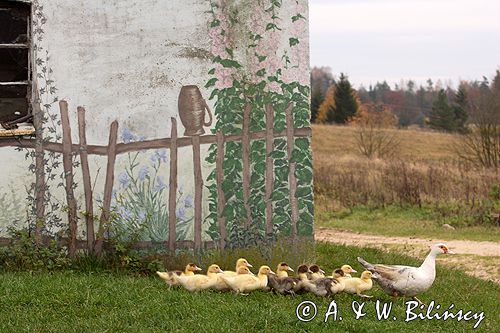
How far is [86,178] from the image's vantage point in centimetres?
977

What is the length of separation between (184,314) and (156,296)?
69 cm

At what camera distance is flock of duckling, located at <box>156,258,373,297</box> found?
830cm

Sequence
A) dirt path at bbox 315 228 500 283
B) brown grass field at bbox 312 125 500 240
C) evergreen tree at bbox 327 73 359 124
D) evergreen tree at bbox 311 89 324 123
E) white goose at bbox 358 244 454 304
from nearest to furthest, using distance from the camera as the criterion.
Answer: white goose at bbox 358 244 454 304 < dirt path at bbox 315 228 500 283 < brown grass field at bbox 312 125 500 240 < evergreen tree at bbox 327 73 359 124 < evergreen tree at bbox 311 89 324 123

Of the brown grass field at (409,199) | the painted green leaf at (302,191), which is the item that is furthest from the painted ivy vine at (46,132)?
the brown grass field at (409,199)

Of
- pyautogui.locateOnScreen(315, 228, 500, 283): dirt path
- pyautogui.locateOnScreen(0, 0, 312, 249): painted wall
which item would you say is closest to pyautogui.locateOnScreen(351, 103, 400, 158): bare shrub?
pyautogui.locateOnScreen(315, 228, 500, 283): dirt path

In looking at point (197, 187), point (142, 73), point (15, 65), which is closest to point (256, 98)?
point (197, 187)

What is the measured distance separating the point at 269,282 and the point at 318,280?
1.53 feet

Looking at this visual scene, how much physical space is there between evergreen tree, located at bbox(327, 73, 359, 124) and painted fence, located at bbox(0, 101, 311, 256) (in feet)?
179

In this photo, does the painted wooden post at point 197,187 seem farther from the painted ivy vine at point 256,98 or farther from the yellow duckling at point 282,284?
the yellow duckling at point 282,284

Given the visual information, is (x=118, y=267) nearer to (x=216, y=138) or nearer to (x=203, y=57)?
(x=216, y=138)

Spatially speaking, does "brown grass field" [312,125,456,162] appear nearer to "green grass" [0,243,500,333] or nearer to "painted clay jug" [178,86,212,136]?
"painted clay jug" [178,86,212,136]

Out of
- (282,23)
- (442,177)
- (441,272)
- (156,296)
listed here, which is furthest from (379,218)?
(156,296)

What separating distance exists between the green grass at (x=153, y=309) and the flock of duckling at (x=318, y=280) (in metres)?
0.11

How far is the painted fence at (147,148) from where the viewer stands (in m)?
9.73
